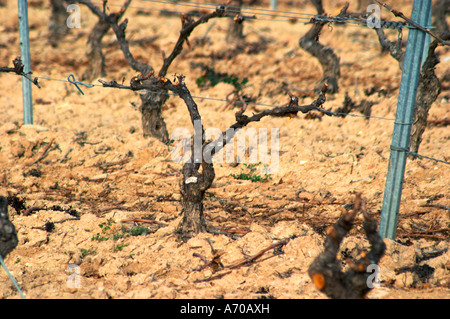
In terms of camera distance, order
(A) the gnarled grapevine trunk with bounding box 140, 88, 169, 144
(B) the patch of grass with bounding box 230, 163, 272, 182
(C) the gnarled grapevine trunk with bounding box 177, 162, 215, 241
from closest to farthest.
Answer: (C) the gnarled grapevine trunk with bounding box 177, 162, 215, 241, (B) the patch of grass with bounding box 230, 163, 272, 182, (A) the gnarled grapevine trunk with bounding box 140, 88, 169, 144

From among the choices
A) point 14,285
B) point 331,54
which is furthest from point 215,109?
point 14,285

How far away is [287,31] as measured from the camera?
11484mm

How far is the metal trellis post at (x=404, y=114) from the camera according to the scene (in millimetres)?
3609

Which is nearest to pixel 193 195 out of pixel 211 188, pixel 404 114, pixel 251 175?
pixel 211 188

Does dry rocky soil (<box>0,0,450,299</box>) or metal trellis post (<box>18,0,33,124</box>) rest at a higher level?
metal trellis post (<box>18,0,33,124</box>)

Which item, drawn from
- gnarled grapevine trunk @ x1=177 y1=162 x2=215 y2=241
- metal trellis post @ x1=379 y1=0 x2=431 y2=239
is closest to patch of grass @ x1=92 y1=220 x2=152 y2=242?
gnarled grapevine trunk @ x1=177 y1=162 x2=215 y2=241

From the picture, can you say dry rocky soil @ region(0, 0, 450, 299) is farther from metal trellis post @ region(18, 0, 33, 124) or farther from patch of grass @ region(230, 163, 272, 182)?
metal trellis post @ region(18, 0, 33, 124)

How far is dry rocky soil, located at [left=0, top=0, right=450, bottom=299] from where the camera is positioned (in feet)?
11.8

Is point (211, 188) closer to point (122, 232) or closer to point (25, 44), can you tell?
point (122, 232)

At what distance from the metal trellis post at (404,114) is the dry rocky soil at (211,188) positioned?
0.28 meters

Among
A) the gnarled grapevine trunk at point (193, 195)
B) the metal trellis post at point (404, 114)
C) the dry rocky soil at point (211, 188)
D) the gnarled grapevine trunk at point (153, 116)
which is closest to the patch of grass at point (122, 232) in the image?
the dry rocky soil at point (211, 188)

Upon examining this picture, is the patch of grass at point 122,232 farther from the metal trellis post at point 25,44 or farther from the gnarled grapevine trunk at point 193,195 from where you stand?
the metal trellis post at point 25,44

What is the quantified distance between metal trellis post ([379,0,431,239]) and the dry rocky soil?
0.28 meters
